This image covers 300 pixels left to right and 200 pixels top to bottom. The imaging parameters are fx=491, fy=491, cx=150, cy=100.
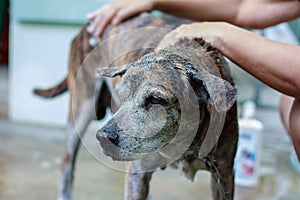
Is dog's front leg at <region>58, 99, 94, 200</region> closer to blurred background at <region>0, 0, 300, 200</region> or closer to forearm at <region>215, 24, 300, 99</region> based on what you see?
blurred background at <region>0, 0, 300, 200</region>

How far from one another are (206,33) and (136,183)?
56cm

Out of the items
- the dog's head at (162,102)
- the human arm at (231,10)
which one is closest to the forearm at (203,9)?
the human arm at (231,10)

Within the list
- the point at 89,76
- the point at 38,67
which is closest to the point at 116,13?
the point at 89,76

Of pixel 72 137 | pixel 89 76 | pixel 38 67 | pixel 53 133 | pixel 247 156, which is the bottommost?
pixel 53 133

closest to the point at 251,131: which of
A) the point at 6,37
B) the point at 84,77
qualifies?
the point at 84,77

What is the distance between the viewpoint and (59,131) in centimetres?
386

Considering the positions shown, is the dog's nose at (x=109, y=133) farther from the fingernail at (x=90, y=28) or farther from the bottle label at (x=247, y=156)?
the bottle label at (x=247, y=156)

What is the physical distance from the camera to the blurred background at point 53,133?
2.69 meters

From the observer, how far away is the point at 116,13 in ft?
7.14

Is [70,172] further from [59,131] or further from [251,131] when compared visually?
[59,131]

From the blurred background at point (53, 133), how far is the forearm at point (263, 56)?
1211mm

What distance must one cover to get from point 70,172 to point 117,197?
0.32 meters

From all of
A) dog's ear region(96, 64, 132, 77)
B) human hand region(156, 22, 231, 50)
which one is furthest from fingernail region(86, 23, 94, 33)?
dog's ear region(96, 64, 132, 77)

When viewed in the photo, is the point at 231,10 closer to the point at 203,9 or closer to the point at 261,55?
the point at 203,9
